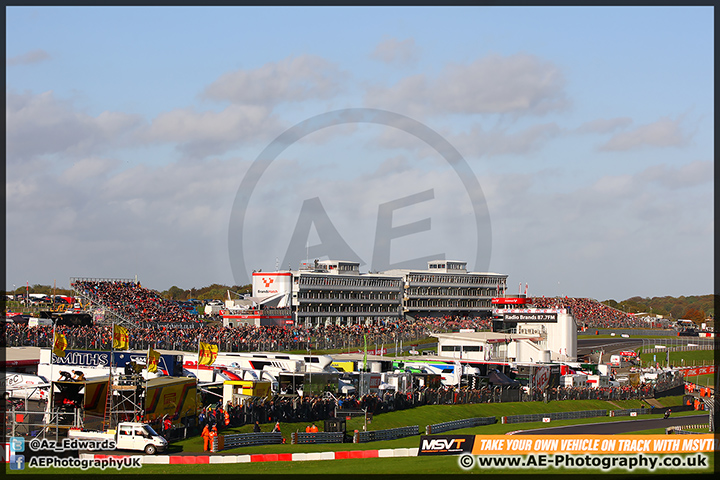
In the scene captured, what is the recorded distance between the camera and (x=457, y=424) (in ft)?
151

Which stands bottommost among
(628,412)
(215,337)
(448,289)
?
(628,412)

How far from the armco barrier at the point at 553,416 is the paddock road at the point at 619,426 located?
2.15 m

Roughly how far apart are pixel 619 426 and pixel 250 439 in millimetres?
27386

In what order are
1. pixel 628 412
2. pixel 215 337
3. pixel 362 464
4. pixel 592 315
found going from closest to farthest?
pixel 362 464, pixel 628 412, pixel 215 337, pixel 592 315

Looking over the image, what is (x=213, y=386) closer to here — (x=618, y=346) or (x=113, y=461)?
(x=113, y=461)

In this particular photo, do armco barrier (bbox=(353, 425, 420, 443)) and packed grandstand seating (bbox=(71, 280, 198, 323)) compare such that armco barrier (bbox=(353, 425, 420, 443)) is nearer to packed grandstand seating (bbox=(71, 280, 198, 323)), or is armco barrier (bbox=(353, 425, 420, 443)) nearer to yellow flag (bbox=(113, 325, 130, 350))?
yellow flag (bbox=(113, 325, 130, 350))

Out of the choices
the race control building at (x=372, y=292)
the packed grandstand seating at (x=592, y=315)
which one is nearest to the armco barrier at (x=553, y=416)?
the race control building at (x=372, y=292)

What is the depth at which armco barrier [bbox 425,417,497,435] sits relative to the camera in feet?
143

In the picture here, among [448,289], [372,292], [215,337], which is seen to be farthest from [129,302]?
[448,289]

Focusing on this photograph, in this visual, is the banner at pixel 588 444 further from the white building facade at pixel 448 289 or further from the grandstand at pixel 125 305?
the white building facade at pixel 448 289

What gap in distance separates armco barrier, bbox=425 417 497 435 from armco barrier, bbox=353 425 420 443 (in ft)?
3.51

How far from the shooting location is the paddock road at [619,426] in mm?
47562

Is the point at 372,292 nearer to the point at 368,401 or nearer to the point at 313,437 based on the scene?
the point at 368,401

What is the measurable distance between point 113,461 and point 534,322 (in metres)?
71.7
